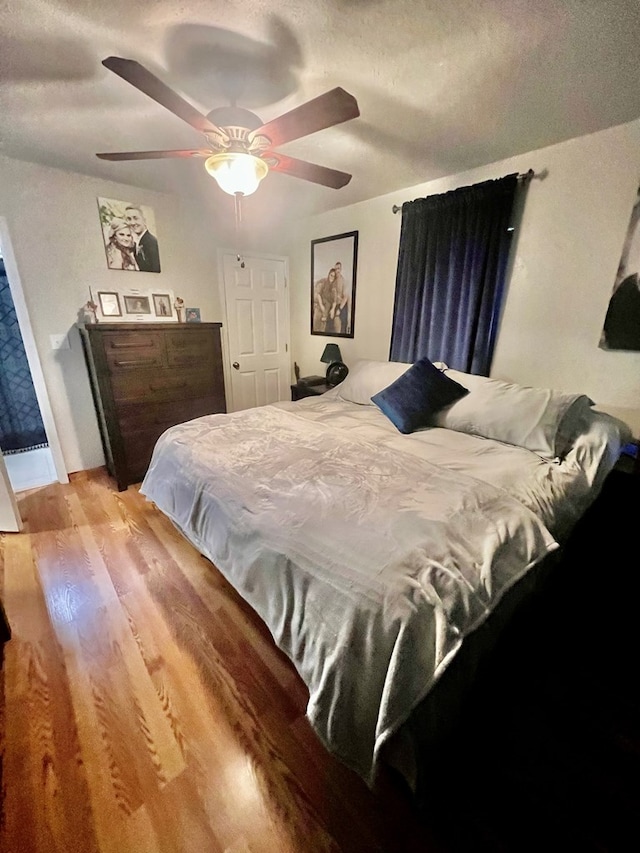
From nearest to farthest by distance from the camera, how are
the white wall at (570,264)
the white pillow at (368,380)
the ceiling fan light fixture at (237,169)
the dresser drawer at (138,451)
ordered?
1. the ceiling fan light fixture at (237,169)
2. the white wall at (570,264)
3. the white pillow at (368,380)
4. the dresser drawer at (138,451)

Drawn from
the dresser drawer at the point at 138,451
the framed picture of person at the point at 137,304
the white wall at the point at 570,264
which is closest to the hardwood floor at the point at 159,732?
the dresser drawer at the point at 138,451

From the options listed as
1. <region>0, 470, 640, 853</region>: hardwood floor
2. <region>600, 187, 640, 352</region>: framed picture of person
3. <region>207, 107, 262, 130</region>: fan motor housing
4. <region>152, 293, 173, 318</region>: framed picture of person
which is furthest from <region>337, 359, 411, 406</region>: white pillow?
<region>152, 293, 173, 318</region>: framed picture of person

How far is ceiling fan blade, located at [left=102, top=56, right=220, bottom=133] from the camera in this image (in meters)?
1.05

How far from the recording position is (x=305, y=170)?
1.73 m

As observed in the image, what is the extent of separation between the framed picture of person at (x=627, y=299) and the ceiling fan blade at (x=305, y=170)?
1606 millimetres

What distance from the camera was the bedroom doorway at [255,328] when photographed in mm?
3654

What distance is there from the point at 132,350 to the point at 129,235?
111 centimetres

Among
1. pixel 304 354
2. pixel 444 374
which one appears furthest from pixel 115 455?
pixel 444 374

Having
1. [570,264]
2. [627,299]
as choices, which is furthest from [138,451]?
[627,299]

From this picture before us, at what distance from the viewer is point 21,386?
372cm

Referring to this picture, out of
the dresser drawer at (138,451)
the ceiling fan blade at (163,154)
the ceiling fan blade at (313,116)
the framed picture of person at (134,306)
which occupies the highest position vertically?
the ceiling fan blade at (313,116)

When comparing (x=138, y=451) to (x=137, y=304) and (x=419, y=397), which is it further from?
(x=419, y=397)

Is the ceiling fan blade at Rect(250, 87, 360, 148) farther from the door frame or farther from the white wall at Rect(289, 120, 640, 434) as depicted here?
the door frame

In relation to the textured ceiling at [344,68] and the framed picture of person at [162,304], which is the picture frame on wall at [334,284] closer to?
the textured ceiling at [344,68]
